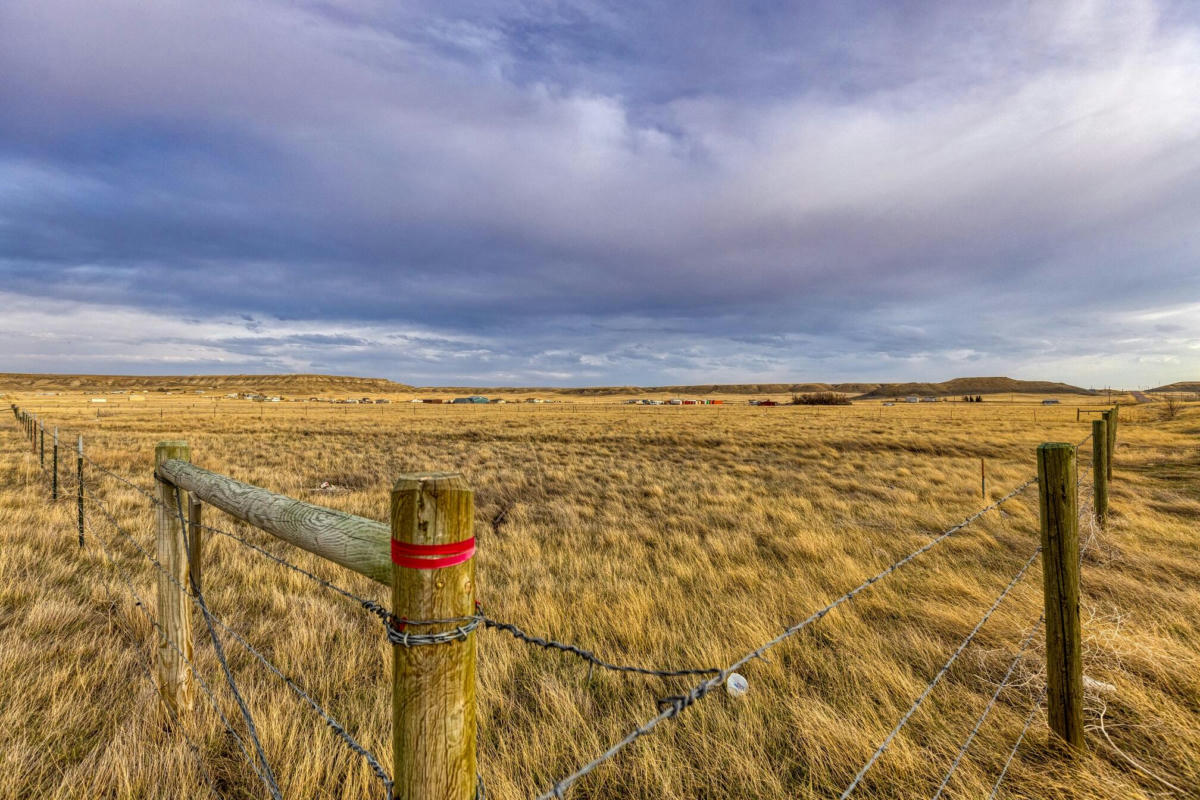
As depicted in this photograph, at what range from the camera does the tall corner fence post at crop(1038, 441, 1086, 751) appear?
291 cm

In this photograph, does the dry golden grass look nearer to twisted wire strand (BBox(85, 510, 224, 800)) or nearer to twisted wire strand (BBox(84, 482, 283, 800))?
twisted wire strand (BBox(85, 510, 224, 800))

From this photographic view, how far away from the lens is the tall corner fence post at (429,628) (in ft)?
4.14

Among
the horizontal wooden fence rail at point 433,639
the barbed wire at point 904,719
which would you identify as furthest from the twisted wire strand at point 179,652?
the barbed wire at point 904,719

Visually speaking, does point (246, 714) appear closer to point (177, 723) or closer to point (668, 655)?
point (177, 723)

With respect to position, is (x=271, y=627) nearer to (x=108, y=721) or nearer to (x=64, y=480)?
(x=108, y=721)

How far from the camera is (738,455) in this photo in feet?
62.6

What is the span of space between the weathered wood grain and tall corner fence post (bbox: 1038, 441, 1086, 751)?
10.9ft

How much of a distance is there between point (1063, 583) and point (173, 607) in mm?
5079

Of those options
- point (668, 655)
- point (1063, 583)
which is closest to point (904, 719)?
point (1063, 583)

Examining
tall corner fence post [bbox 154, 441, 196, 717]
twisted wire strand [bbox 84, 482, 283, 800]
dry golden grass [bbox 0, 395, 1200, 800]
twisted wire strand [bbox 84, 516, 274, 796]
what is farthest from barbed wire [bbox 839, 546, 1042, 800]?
tall corner fence post [bbox 154, 441, 196, 717]

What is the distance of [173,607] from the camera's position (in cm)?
316

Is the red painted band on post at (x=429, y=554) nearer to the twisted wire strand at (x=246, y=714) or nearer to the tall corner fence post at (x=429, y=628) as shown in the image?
the tall corner fence post at (x=429, y=628)

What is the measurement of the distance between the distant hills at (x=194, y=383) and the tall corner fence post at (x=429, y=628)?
597 ft

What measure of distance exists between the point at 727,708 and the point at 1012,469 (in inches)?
618
